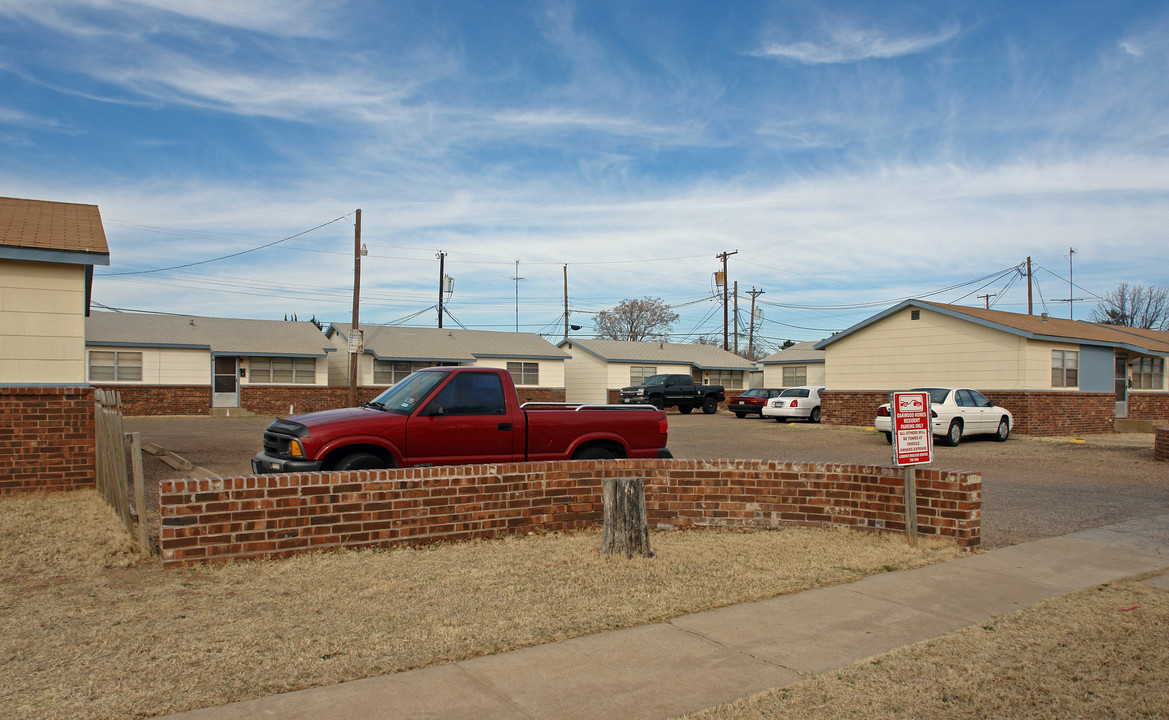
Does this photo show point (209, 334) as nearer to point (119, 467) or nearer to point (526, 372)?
point (526, 372)

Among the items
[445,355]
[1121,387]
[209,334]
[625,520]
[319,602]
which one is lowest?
[319,602]

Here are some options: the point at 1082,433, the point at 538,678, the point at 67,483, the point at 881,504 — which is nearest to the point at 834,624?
the point at 538,678

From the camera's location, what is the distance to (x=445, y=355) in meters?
37.7

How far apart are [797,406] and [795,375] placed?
16.6 meters

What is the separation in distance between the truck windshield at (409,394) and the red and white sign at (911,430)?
469 cm

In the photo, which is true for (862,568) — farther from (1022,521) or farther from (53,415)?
(53,415)

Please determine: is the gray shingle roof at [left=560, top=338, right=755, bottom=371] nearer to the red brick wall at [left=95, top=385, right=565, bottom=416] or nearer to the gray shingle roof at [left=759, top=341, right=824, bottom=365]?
the gray shingle roof at [left=759, top=341, right=824, bottom=365]

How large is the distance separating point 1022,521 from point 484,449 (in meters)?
6.20

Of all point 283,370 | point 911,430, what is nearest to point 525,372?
point 283,370

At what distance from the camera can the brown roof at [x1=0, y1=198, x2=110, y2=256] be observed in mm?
10320

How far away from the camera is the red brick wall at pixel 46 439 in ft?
32.0

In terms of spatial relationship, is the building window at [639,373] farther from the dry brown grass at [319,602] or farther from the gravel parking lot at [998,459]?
the dry brown grass at [319,602]

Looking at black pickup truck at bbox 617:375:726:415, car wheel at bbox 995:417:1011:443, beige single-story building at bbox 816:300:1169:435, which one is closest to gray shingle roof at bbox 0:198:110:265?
car wheel at bbox 995:417:1011:443

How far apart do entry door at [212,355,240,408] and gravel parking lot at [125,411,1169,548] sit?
17.3ft
